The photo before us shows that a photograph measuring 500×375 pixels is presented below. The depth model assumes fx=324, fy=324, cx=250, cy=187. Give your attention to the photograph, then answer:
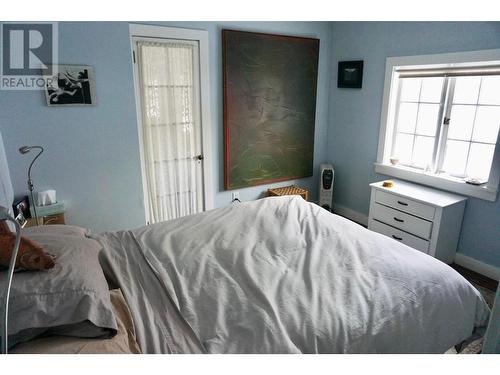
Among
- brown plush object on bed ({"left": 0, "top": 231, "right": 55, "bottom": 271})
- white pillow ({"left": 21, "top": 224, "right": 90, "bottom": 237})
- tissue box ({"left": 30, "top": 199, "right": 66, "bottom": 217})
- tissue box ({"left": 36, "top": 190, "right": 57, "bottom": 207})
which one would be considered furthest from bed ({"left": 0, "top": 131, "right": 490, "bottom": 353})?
tissue box ({"left": 36, "top": 190, "right": 57, "bottom": 207})

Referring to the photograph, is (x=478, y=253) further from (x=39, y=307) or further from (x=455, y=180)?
(x=39, y=307)

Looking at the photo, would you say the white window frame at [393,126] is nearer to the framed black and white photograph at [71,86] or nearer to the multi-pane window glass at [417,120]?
the multi-pane window glass at [417,120]

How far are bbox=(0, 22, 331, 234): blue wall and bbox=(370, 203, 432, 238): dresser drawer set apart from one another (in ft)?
6.95

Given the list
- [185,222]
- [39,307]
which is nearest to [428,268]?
[185,222]

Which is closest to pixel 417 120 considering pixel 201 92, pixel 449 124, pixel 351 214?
pixel 449 124

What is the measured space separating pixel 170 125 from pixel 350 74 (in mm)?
2141

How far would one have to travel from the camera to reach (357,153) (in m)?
3.90

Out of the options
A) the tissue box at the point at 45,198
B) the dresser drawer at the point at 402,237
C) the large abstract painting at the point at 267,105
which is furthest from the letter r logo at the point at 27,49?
the dresser drawer at the point at 402,237

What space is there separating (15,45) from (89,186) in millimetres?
1184

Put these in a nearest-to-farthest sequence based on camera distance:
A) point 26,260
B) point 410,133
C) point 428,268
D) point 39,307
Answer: point 39,307, point 26,260, point 428,268, point 410,133

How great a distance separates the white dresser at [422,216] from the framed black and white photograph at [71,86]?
2.79m

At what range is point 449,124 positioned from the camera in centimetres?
308

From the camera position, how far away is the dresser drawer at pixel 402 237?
2.89 metres

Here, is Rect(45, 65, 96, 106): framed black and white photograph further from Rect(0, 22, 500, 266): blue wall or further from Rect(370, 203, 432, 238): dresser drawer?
Rect(370, 203, 432, 238): dresser drawer
